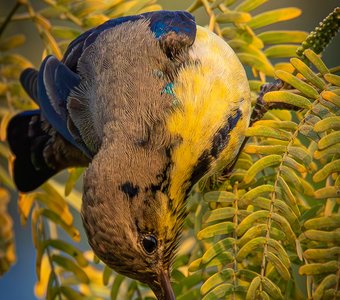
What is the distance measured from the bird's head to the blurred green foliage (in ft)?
0.32

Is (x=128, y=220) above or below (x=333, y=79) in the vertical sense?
below

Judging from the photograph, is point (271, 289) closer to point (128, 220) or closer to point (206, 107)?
point (128, 220)

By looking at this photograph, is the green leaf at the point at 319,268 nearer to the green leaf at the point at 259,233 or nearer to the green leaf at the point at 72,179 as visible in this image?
the green leaf at the point at 259,233

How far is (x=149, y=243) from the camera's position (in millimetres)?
2156

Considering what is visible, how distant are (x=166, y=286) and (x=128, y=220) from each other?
24cm

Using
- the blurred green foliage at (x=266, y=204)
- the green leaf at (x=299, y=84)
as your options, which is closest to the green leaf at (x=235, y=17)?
the blurred green foliage at (x=266, y=204)

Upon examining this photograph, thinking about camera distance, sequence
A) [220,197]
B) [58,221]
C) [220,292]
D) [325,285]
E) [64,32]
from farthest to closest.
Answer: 1. [64,32]
2. [58,221]
3. [220,197]
4. [220,292]
5. [325,285]

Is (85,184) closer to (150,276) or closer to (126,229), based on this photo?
(126,229)

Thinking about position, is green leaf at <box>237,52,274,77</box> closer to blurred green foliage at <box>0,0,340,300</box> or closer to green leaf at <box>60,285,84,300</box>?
blurred green foliage at <box>0,0,340,300</box>

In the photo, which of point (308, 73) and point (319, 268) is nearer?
point (319, 268)

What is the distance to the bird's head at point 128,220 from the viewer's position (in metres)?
2.08

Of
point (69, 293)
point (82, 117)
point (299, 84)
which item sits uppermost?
point (299, 84)

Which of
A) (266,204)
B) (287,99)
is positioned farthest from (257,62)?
(266,204)

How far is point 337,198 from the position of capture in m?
1.94
